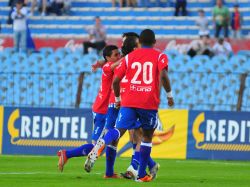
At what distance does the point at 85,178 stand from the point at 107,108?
146cm

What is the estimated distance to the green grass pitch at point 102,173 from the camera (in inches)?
553

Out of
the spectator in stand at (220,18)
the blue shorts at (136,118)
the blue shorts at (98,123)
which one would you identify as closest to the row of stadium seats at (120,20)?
the spectator in stand at (220,18)

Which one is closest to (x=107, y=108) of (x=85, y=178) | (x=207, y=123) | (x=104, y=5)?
(x=85, y=178)

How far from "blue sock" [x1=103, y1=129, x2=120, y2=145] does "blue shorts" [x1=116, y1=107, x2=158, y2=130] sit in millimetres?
100

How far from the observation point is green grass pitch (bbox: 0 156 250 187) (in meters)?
14.0

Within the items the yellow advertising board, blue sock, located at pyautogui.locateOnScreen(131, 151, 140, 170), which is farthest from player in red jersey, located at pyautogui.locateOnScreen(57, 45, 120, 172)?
the yellow advertising board

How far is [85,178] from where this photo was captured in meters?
14.9

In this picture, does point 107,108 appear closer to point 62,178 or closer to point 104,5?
point 62,178

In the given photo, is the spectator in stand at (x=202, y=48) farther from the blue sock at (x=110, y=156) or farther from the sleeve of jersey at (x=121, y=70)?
the sleeve of jersey at (x=121, y=70)

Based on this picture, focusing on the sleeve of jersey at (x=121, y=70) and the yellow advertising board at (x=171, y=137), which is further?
the yellow advertising board at (x=171, y=137)

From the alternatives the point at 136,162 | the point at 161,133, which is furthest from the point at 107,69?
the point at 161,133

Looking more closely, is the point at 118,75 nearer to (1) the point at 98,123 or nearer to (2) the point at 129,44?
(2) the point at 129,44

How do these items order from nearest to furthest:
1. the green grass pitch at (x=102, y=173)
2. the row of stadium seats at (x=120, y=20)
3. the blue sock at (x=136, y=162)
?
1. the green grass pitch at (x=102, y=173)
2. the blue sock at (x=136, y=162)
3. the row of stadium seats at (x=120, y=20)

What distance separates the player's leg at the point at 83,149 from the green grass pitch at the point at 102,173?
0.89 feet
